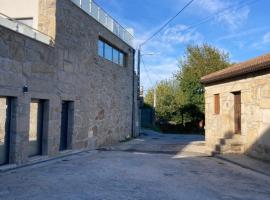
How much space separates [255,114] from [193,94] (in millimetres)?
23133

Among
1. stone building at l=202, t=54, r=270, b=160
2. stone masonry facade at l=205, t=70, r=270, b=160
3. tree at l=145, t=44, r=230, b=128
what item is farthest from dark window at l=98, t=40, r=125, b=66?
tree at l=145, t=44, r=230, b=128

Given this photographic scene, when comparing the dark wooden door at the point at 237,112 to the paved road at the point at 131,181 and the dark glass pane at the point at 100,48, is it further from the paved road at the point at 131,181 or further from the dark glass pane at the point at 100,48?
the dark glass pane at the point at 100,48

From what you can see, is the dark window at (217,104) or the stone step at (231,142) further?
the dark window at (217,104)

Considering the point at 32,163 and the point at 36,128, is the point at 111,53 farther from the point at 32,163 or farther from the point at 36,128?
the point at 32,163

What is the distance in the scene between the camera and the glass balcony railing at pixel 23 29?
10460mm

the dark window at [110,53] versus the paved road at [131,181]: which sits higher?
the dark window at [110,53]

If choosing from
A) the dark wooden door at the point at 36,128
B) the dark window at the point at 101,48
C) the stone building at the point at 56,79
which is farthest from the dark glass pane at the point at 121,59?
the dark wooden door at the point at 36,128

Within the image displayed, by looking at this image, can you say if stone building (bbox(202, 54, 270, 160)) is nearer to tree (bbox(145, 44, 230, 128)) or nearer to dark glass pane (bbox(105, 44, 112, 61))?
dark glass pane (bbox(105, 44, 112, 61))

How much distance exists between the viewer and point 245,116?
49.3ft

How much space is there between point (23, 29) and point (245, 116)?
9180mm

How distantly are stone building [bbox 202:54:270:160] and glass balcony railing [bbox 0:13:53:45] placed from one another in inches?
296

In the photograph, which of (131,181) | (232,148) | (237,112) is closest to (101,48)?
(237,112)

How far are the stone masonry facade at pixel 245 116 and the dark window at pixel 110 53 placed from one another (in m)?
5.49

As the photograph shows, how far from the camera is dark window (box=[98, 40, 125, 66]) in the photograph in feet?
60.6
